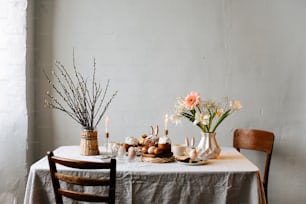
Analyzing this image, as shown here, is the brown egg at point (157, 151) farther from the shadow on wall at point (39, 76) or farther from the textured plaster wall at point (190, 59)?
the shadow on wall at point (39, 76)

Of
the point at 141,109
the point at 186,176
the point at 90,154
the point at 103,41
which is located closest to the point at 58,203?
the point at 90,154

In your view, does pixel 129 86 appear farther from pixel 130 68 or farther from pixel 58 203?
pixel 58 203

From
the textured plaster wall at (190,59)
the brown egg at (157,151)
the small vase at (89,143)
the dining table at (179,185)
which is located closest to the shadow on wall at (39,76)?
the textured plaster wall at (190,59)

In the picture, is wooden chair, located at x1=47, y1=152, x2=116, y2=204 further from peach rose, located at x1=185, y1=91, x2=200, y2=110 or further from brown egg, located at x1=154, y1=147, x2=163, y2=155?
peach rose, located at x1=185, y1=91, x2=200, y2=110

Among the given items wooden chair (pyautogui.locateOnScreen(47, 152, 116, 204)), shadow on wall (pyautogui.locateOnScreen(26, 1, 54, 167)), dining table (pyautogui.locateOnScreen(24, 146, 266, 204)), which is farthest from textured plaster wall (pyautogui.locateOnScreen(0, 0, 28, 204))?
wooden chair (pyautogui.locateOnScreen(47, 152, 116, 204))

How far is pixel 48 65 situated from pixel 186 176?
1.55 meters

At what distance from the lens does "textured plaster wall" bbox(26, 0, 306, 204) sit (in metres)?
3.22

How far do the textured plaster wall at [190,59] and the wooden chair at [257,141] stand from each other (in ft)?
0.41

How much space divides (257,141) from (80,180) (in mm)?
1448

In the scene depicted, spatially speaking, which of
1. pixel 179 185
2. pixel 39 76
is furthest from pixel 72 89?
pixel 179 185

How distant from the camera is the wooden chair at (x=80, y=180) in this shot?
2082mm

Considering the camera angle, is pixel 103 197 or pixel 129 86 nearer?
pixel 103 197

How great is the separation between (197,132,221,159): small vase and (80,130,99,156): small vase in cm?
65

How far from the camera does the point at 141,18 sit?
10.6 ft
